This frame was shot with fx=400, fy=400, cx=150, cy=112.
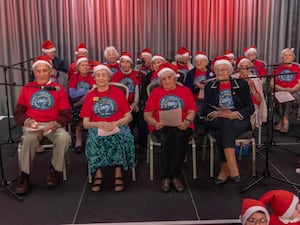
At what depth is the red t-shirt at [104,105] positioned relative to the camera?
3369 millimetres

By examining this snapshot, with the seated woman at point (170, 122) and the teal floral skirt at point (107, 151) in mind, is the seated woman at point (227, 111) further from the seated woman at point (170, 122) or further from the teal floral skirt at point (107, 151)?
the teal floral skirt at point (107, 151)

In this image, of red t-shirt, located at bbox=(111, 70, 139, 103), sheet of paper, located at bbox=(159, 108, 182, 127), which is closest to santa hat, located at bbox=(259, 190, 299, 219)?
sheet of paper, located at bbox=(159, 108, 182, 127)

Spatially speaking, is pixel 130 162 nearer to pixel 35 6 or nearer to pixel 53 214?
pixel 53 214

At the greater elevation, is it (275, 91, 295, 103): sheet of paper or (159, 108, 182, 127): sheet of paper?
(275, 91, 295, 103): sheet of paper

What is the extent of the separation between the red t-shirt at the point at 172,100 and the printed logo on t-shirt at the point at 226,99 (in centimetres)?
24

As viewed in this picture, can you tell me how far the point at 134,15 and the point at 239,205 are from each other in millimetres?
3459

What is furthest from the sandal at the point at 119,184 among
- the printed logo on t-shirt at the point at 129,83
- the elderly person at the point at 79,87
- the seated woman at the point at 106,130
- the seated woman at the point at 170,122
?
the printed logo on t-shirt at the point at 129,83

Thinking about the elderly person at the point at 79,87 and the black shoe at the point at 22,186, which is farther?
the elderly person at the point at 79,87

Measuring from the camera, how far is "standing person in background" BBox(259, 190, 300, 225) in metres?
2.00

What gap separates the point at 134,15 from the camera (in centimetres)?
561

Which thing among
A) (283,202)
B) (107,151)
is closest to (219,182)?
(107,151)

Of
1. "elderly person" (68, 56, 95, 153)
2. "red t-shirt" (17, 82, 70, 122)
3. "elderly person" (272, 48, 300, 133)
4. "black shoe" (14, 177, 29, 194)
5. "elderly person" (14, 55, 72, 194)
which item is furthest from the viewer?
"elderly person" (272, 48, 300, 133)

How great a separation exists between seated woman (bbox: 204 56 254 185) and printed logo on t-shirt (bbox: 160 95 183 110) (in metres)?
0.25

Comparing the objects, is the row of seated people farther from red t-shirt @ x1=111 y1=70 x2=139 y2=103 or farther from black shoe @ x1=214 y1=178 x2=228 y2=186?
red t-shirt @ x1=111 y1=70 x2=139 y2=103
